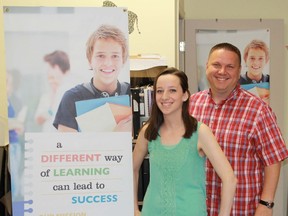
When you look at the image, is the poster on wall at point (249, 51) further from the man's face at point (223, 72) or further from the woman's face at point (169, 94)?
the woman's face at point (169, 94)

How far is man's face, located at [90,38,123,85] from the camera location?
5.18 feet

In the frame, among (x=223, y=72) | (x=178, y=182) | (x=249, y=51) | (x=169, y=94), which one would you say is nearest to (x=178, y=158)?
(x=178, y=182)

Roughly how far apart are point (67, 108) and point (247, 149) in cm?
100

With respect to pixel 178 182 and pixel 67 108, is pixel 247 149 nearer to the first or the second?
pixel 178 182

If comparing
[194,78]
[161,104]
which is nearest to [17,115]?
[161,104]

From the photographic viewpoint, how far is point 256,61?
12.0 feet

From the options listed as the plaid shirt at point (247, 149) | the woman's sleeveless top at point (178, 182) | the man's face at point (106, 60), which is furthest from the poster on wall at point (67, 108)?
the plaid shirt at point (247, 149)

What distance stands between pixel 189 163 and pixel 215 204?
1.95ft

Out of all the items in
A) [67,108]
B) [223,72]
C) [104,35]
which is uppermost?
[104,35]

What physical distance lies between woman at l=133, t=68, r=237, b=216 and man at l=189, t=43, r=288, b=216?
0.47 meters

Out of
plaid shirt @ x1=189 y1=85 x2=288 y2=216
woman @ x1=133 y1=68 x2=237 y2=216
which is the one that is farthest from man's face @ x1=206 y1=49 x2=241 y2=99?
woman @ x1=133 y1=68 x2=237 y2=216

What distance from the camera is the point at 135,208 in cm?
173

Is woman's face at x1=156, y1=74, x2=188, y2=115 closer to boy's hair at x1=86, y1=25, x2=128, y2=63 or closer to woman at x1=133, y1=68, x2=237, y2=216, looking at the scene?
woman at x1=133, y1=68, x2=237, y2=216

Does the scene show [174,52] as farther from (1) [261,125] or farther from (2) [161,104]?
(2) [161,104]
